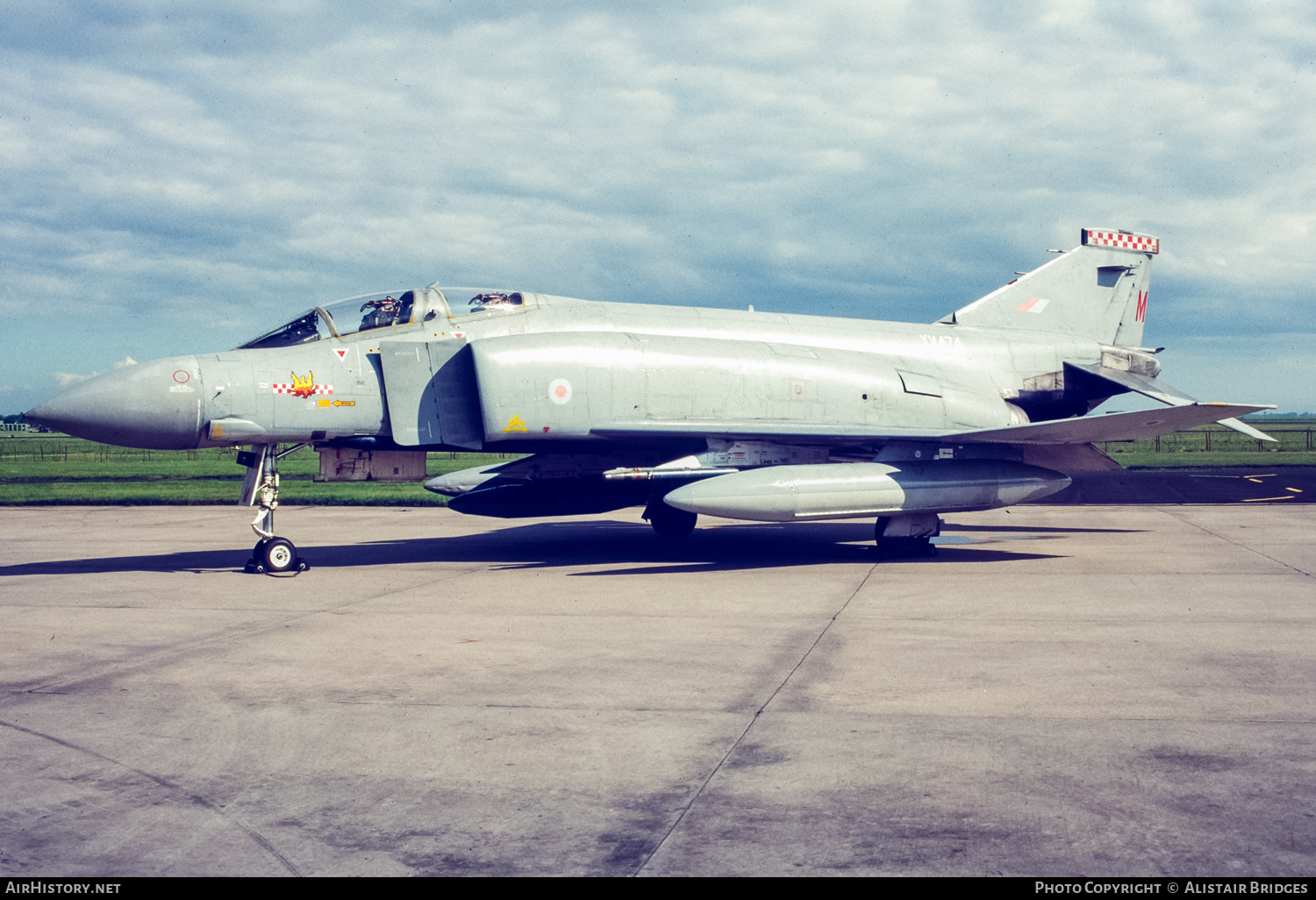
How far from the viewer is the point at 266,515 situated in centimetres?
1134

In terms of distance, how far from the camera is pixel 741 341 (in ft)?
42.6

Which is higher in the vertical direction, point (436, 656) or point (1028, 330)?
point (1028, 330)

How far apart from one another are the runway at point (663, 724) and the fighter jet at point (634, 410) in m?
1.55

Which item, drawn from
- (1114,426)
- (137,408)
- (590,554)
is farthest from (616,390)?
(1114,426)

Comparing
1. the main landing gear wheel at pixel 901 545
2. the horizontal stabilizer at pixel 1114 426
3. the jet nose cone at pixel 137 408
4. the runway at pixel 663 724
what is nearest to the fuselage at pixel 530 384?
the jet nose cone at pixel 137 408

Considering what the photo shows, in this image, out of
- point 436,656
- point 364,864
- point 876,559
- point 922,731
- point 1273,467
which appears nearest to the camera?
point 364,864

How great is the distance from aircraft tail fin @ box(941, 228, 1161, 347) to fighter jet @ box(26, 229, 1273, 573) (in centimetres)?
108

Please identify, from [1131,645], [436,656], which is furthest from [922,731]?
[436,656]

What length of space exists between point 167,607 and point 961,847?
7707mm

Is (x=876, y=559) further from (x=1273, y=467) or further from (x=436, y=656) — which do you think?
(x=1273, y=467)

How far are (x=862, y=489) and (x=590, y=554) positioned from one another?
3.90 metres

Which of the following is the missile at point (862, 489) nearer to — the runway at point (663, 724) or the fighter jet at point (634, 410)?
the fighter jet at point (634, 410)

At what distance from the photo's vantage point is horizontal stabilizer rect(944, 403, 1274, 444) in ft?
37.5

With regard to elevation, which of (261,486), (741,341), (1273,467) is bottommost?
(1273,467)
